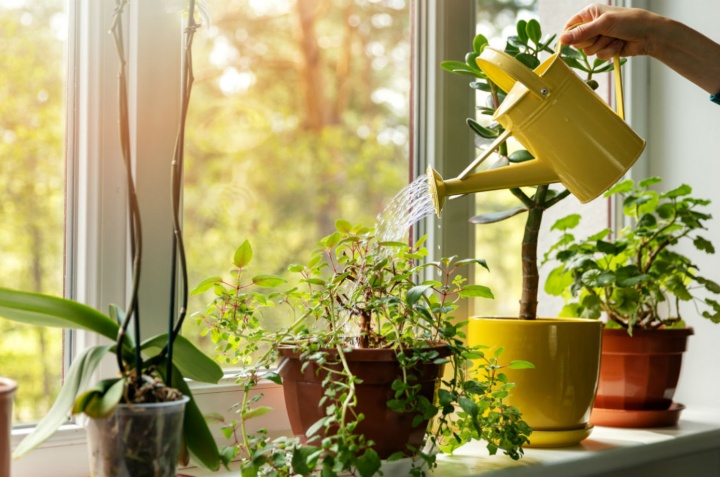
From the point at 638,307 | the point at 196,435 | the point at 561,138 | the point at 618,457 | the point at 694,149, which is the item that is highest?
the point at 694,149

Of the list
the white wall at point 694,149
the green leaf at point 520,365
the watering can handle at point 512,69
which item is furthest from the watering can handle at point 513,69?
the white wall at point 694,149

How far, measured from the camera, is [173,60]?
3.51 feet

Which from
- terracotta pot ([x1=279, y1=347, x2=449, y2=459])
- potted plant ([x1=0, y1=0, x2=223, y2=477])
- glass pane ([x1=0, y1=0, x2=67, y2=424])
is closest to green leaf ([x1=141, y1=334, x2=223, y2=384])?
potted plant ([x1=0, y1=0, x2=223, y2=477])

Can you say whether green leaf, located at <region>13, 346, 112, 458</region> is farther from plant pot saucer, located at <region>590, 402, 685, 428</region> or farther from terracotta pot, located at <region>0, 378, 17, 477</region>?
plant pot saucer, located at <region>590, 402, 685, 428</region>

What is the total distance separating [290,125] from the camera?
4.17 feet

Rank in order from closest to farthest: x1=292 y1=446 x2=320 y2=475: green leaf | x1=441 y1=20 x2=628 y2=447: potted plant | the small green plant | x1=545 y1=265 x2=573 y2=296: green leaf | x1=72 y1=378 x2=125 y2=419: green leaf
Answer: x1=72 y1=378 x2=125 y2=419: green leaf, x1=292 y1=446 x2=320 y2=475: green leaf, x1=441 y1=20 x2=628 y2=447: potted plant, the small green plant, x1=545 y1=265 x2=573 y2=296: green leaf

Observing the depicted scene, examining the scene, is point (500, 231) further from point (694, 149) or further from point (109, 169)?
point (109, 169)

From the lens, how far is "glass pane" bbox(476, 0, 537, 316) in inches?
62.7

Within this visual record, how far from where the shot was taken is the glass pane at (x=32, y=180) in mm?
998

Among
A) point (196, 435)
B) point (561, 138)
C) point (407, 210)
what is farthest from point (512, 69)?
point (196, 435)

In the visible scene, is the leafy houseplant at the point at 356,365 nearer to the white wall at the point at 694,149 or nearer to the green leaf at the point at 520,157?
the green leaf at the point at 520,157

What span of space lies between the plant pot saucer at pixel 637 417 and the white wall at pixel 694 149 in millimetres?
306

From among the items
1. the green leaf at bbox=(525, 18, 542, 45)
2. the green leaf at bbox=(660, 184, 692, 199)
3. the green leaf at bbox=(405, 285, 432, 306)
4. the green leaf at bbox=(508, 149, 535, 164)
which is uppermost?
the green leaf at bbox=(525, 18, 542, 45)

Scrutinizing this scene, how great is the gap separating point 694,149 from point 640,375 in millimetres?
587
